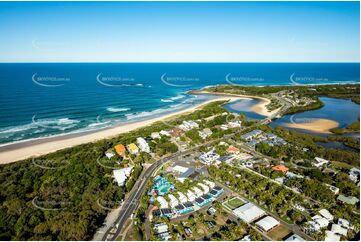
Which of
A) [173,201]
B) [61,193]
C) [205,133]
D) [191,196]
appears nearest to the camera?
[173,201]

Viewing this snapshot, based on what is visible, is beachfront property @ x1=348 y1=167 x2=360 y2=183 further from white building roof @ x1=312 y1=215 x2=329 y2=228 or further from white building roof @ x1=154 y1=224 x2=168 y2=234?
white building roof @ x1=154 y1=224 x2=168 y2=234

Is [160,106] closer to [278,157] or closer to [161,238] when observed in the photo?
[278,157]

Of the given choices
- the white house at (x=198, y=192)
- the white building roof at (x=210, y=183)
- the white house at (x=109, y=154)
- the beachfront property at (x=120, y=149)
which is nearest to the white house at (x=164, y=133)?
the beachfront property at (x=120, y=149)

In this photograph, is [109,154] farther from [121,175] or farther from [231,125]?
[231,125]

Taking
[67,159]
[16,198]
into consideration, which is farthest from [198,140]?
[16,198]

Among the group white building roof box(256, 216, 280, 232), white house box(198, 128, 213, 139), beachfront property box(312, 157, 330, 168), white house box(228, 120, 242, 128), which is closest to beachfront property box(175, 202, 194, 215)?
white building roof box(256, 216, 280, 232)

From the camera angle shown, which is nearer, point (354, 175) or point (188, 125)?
point (354, 175)

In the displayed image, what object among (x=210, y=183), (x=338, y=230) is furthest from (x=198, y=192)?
(x=338, y=230)
